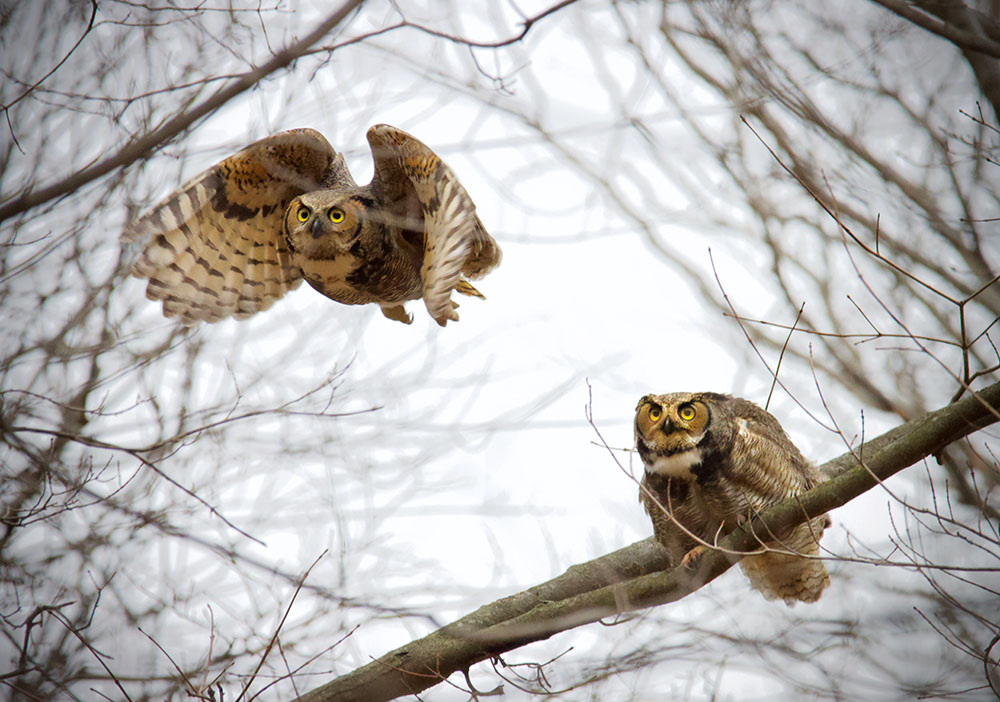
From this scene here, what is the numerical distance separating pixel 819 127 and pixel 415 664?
4.03 meters

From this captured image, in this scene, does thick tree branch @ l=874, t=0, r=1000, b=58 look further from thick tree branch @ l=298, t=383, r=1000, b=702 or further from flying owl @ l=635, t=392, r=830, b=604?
flying owl @ l=635, t=392, r=830, b=604

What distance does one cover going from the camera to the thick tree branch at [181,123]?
3.88 metres

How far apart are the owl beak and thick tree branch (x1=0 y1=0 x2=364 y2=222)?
666 millimetres

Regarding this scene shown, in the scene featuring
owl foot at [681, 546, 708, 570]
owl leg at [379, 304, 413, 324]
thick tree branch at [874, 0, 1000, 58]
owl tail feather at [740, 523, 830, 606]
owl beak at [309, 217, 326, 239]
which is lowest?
owl tail feather at [740, 523, 830, 606]

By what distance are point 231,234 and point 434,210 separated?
4.88 feet

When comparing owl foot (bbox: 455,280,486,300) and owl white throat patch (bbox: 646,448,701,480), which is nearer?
owl white throat patch (bbox: 646,448,701,480)

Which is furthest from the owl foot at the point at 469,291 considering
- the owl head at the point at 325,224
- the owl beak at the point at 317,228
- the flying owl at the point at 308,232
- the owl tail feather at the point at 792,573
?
the owl tail feather at the point at 792,573

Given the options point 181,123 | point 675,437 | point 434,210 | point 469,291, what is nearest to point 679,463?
point 675,437

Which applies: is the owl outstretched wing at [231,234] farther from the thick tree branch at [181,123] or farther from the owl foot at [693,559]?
the owl foot at [693,559]

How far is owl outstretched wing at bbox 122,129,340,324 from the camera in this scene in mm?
4699

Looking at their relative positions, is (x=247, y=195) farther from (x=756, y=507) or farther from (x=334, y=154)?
(x=756, y=507)

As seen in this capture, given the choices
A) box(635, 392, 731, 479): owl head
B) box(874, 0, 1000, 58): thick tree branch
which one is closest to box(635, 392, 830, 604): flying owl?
box(635, 392, 731, 479): owl head

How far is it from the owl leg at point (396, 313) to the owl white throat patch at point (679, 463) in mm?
1866

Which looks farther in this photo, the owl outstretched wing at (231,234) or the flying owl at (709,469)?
the owl outstretched wing at (231,234)
